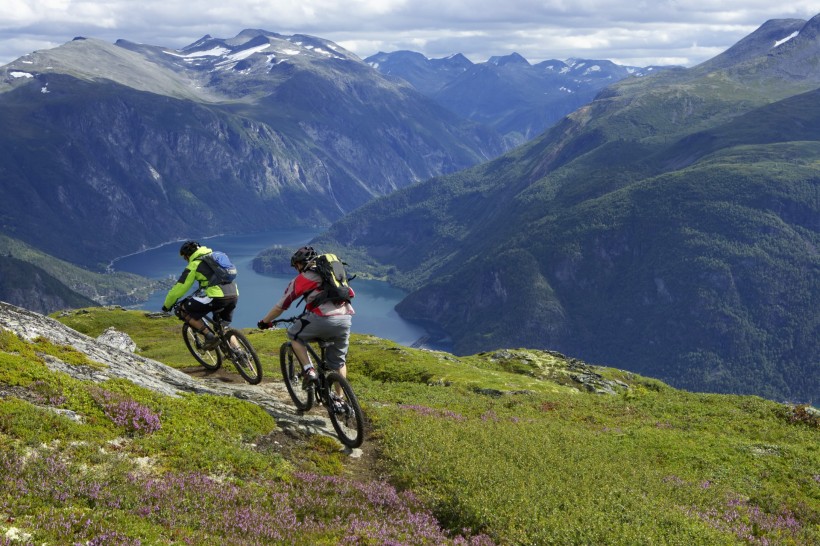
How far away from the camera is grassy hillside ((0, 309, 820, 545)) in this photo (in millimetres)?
12266

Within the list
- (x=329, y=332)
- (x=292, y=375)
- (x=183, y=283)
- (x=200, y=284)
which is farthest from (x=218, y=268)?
(x=329, y=332)

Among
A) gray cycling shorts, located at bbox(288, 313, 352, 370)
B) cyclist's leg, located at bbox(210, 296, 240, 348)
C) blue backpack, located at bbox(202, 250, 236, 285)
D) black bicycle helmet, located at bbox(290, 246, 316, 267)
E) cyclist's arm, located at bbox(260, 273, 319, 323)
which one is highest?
black bicycle helmet, located at bbox(290, 246, 316, 267)

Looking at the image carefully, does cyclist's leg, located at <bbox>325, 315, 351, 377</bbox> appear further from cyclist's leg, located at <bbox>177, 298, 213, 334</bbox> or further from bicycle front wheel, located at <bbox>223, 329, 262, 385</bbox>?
cyclist's leg, located at <bbox>177, 298, 213, 334</bbox>

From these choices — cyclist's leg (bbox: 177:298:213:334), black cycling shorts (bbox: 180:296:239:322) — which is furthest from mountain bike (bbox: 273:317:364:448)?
cyclist's leg (bbox: 177:298:213:334)

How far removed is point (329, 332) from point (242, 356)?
723cm

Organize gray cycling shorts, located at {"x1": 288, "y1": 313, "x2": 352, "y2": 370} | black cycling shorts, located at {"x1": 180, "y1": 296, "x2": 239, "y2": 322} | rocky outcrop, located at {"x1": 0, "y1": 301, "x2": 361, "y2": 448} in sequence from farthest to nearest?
black cycling shorts, located at {"x1": 180, "y1": 296, "x2": 239, "y2": 322} → rocky outcrop, located at {"x1": 0, "y1": 301, "x2": 361, "y2": 448} → gray cycling shorts, located at {"x1": 288, "y1": 313, "x2": 352, "y2": 370}

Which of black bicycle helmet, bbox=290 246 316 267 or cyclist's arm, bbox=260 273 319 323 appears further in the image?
black bicycle helmet, bbox=290 246 316 267

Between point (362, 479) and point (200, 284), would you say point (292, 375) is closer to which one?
point (200, 284)

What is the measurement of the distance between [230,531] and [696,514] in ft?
34.8

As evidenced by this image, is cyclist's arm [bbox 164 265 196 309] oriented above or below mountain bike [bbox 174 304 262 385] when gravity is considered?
above

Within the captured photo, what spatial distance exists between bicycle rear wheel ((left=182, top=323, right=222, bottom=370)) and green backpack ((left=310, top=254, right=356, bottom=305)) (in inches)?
368

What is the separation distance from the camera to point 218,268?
23.9m

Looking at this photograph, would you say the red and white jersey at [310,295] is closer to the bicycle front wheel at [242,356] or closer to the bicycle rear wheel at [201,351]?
the bicycle front wheel at [242,356]

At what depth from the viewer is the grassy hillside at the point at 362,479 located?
12266 millimetres
